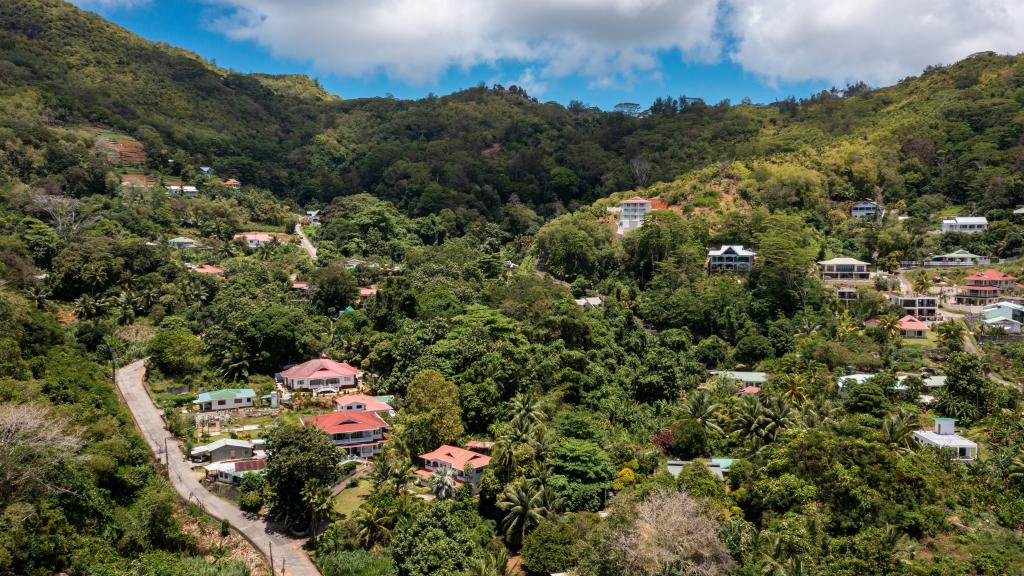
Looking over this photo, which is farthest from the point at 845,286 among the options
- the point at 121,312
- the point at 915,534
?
the point at 121,312

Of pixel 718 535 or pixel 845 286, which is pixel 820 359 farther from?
pixel 718 535

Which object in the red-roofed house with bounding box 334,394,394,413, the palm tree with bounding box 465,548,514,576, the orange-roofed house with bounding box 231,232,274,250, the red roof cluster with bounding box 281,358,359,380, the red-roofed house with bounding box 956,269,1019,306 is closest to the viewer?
the palm tree with bounding box 465,548,514,576

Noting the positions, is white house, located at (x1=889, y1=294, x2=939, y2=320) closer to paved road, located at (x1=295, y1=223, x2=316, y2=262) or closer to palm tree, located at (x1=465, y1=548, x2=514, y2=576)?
palm tree, located at (x1=465, y1=548, x2=514, y2=576)

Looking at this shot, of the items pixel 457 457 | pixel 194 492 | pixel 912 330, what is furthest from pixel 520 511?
pixel 912 330

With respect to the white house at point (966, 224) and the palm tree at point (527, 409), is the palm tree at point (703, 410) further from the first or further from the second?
the white house at point (966, 224)

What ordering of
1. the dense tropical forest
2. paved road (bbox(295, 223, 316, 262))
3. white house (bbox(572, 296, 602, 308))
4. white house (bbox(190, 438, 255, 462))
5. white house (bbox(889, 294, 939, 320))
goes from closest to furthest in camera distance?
1. the dense tropical forest
2. white house (bbox(190, 438, 255, 462))
3. white house (bbox(889, 294, 939, 320))
4. white house (bbox(572, 296, 602, 308))
5. paved road (bbox(295, 223, 316, 262))

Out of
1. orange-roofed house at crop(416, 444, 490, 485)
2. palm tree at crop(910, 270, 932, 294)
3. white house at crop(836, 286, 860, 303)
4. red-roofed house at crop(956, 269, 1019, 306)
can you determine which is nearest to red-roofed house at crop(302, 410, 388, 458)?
orange-roofed house at crop(416, 444, 490, 485)
